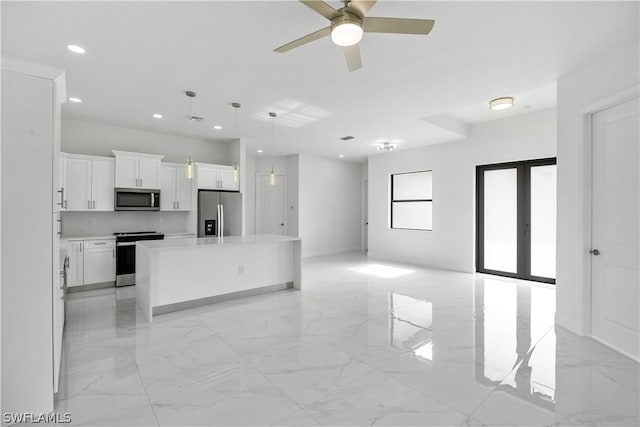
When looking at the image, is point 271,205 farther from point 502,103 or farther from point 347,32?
point 347,32

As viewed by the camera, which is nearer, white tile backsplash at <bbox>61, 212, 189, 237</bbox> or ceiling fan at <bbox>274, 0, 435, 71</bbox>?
ceiling fan at <bbox>274, 0, 435, 71</bbox>

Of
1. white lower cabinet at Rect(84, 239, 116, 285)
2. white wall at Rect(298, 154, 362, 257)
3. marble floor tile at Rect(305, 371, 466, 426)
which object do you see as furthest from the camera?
white wall at Rect(298, 154, 362, 257)

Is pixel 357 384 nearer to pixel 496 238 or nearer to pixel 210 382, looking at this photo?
pixel 210 382

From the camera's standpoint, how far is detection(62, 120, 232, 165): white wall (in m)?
5.17

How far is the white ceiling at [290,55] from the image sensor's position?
2.37 meters

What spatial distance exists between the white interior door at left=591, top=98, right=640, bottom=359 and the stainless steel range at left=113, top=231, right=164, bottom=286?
6.04m

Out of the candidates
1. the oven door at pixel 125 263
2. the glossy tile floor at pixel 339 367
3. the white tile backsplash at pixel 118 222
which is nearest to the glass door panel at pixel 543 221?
the glossy tile floor at pixel 339 367

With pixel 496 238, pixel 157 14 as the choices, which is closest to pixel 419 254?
pixel 496 238

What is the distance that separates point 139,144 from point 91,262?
2.21 metres

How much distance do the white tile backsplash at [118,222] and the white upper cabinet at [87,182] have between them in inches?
14.8

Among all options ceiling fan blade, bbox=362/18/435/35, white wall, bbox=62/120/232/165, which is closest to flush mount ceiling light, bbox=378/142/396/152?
white wall, bbox=62/120/232/165

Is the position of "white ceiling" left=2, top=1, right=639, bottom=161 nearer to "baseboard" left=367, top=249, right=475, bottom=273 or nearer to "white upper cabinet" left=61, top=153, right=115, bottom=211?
"white upper cabinet" left=61, top=153, right=115, bottom=211

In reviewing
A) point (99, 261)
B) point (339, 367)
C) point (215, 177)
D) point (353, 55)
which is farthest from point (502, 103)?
point (99, 261)

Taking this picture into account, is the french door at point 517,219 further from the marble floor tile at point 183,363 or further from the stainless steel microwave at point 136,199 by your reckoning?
the stainless steel microwave at point 136,199
